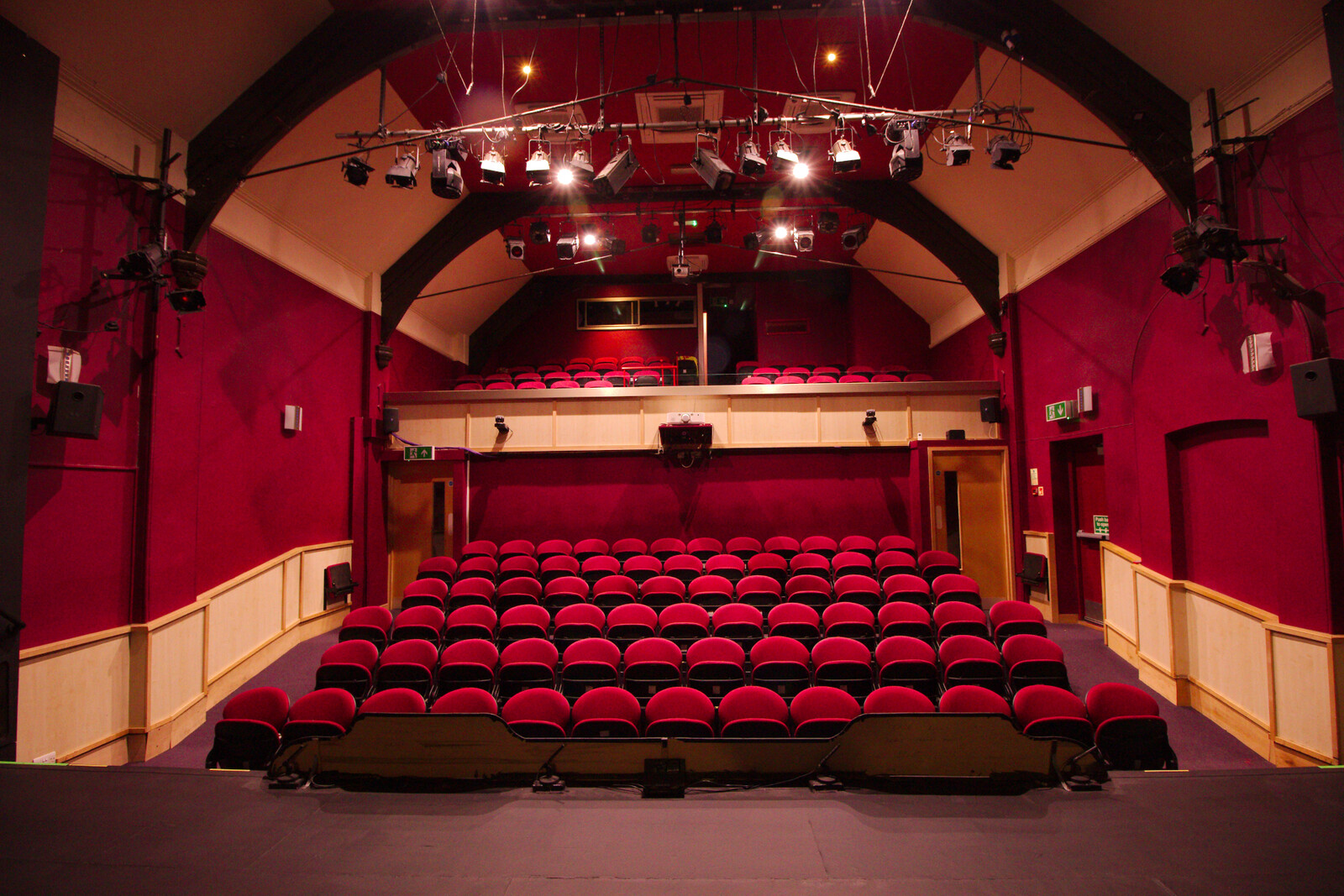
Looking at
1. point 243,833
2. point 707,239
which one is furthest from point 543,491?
point 243,833

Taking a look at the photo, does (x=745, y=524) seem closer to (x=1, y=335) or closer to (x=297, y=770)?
(x=297, y=770)

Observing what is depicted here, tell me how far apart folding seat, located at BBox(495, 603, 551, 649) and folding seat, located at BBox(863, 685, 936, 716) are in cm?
310

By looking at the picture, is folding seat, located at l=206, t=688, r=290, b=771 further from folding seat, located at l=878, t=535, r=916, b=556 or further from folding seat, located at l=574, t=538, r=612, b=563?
folding seat, located at l=878, t=535, r=916, b=556

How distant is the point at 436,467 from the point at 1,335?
5.59 meters

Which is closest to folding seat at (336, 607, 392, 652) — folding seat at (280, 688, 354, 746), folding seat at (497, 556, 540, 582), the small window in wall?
folding seat at (497, 556, 540, 582)

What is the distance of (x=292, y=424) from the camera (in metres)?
7.82

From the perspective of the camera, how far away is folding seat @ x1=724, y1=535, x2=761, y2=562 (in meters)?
8.77

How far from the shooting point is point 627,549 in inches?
354

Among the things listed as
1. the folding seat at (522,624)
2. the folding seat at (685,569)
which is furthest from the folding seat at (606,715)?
the folding seat at (685,569)

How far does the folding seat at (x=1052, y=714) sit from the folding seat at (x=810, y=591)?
2464 millimetres

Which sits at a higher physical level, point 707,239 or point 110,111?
point 707,239

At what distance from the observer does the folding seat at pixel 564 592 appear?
270 inches

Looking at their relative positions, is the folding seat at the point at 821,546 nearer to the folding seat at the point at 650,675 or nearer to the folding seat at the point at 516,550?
the folding seat at the point at 516,550

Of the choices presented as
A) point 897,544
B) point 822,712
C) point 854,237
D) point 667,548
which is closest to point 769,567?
point 667,548
